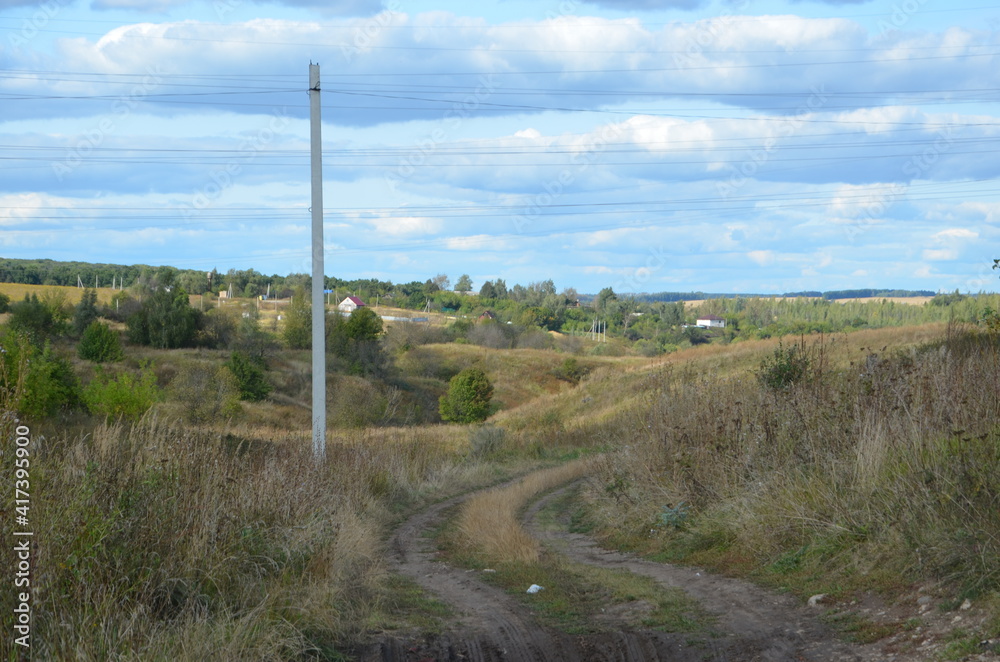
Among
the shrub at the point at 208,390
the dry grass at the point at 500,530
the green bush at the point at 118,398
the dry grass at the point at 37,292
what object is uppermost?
the dry grass at the point at 37,292

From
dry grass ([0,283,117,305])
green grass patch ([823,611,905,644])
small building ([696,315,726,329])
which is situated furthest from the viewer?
small building ([696,315,726,329])

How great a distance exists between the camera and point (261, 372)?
6209 cm

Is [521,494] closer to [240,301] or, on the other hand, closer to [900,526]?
[900,526]

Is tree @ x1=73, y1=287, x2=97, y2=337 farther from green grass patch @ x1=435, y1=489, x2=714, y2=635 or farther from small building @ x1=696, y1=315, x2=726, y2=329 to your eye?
green grass patch @ x1=435, y1=489, x2=714, y2=635

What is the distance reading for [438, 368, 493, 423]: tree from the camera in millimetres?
61031

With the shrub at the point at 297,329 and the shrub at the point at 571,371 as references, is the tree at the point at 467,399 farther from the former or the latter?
the shrub at the point at 297,329

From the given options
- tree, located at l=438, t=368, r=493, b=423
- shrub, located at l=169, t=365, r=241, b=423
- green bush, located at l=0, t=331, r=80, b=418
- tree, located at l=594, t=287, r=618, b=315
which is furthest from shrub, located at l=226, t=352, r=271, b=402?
tree, located at l=594, t=287, r=618, b=315

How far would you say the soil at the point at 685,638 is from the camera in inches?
198

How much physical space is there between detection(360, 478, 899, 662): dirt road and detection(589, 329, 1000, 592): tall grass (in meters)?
0.75

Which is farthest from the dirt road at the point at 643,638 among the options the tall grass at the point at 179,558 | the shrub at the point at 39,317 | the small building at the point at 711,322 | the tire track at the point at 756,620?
the small building at the point at 711,322

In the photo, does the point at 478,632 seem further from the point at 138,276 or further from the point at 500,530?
the point at 138,276

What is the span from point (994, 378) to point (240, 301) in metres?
92.9

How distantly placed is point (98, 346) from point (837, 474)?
5859 cm

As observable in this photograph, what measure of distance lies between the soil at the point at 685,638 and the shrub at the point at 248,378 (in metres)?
53.2
